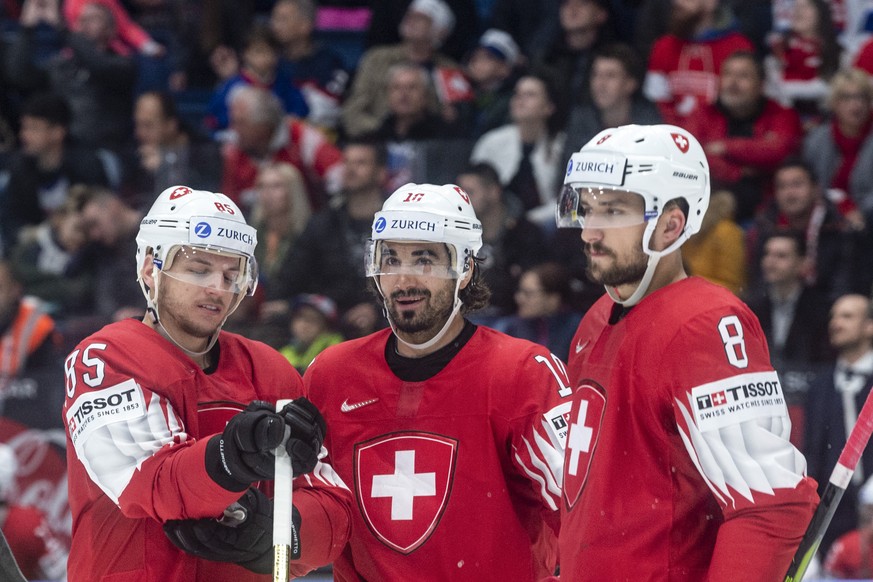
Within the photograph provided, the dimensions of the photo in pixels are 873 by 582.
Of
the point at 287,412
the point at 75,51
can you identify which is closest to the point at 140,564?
the point at 287,412

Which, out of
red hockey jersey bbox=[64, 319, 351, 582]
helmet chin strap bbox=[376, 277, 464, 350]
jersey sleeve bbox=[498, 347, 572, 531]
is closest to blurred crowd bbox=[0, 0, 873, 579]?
jersey sleeve bbox=[498, 347, 572, 531]

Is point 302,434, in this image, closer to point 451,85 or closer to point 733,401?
point 733,401

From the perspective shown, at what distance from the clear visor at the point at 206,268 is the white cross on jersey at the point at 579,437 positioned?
3.00ft

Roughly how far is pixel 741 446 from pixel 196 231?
1441 mm

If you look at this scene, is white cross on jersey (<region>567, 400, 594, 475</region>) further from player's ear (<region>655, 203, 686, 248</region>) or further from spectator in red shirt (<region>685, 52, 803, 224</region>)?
spectator in red shirt (<region>685, 52, 803, 224</region>)

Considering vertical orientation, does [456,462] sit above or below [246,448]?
below

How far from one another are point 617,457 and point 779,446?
0.37m

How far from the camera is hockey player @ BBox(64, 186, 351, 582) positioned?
3.37m

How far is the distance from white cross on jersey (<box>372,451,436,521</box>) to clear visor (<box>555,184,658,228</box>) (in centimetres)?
73

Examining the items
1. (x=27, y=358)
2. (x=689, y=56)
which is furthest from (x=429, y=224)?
(x=689, y=56)

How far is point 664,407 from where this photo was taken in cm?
321

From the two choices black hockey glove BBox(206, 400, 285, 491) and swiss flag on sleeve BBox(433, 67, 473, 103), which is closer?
black hockey glove BBox(206, 400, 285, 491)

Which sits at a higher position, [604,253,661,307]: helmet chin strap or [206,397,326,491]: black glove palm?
[604,253,661,307]: helmet chin strap

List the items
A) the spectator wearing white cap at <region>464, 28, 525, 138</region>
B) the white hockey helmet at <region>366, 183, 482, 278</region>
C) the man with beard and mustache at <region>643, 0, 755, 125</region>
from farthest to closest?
1. the spectator wearing white cap at <region>464, 28, 525, 138</region>
2. the man with beard and mustache at <region>643, 0, 755, 125</region>
3. the white hockey helmet at <region>366, 183, 482, 278</region>
